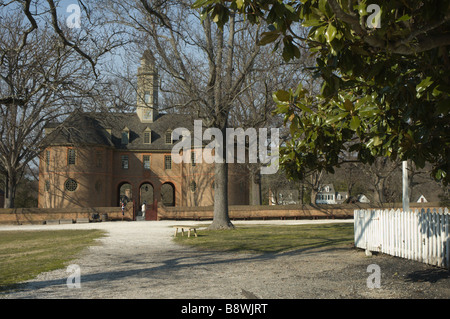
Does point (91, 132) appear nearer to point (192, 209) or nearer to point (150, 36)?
point (192, 209)

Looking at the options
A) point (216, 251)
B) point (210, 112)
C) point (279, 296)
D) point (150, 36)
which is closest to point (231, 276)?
point (279, 296)

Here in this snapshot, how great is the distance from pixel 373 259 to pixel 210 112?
1464 centimetres

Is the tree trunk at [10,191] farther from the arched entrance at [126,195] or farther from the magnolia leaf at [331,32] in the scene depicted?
the magnolia leaf at [331,32]

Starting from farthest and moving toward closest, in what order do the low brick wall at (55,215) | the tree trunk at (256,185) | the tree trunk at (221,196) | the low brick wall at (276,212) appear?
the low brick wall at (276,212), the tree trunk at (256,185), the low brick wall at (55,215), the tree trunk at (221,196)

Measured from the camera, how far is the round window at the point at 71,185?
5119cm

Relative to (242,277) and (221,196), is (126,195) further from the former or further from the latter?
(242,277)

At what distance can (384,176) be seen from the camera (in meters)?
41.2

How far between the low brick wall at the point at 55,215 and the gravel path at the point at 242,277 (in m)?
29.9

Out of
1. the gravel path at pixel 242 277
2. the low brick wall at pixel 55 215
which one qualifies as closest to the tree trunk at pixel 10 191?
the low brick wall at pixel 55 215

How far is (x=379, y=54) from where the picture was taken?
286 inches

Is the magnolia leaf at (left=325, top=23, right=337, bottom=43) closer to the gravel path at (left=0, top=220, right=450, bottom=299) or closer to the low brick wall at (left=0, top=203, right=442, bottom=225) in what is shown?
the gravel path at (left=0, top=220, right=450, bottom=299)

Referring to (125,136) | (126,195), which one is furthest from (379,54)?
(126,195)

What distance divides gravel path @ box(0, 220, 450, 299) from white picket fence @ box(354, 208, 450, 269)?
1.05 feet

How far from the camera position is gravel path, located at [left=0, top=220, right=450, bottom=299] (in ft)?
26.3
